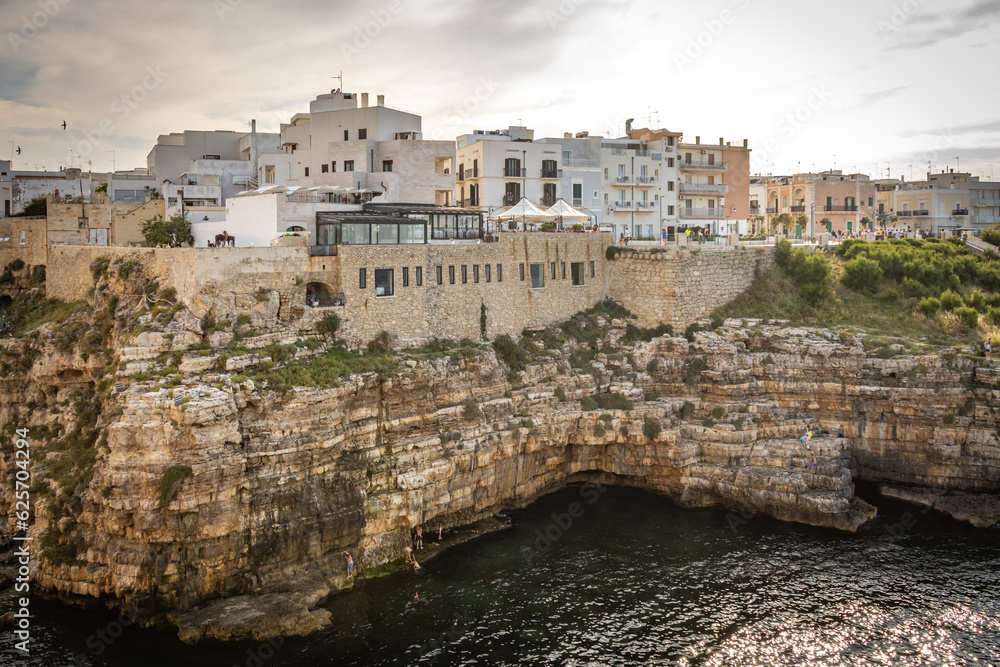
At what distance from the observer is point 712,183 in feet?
223

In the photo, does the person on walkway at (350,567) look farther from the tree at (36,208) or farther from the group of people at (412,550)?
the tree at (36,208)

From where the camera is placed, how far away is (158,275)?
37406 mm

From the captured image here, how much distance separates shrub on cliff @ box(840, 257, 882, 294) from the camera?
52.1 metres

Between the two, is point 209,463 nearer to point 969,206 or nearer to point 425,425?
point 425,425

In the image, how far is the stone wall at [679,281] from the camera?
47.7 meters

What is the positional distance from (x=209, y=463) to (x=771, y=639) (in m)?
20.7

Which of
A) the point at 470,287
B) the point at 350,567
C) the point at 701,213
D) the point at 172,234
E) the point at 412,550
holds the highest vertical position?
the point at 701,213

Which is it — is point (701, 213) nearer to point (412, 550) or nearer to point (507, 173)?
point (507, 173)

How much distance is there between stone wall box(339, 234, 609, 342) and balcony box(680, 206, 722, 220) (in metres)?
18.2

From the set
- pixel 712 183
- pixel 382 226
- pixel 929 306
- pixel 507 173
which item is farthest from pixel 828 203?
pixel 382 226

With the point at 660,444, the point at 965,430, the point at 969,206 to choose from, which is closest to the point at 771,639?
the point at 660,444

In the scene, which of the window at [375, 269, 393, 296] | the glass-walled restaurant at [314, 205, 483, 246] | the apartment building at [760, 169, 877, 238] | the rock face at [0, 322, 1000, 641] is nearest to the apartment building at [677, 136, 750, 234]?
the apartment building at [760, 169, 877, 238]

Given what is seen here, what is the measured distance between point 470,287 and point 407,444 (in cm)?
1125

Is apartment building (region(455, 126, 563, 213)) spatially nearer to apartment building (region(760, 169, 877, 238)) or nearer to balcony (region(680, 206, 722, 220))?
balcony (region(680, 206, 722, 220))
